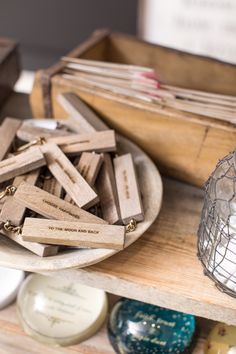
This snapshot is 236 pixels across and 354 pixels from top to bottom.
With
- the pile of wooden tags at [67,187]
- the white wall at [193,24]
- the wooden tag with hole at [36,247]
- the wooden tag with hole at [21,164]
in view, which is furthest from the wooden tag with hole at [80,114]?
the white wall at [193,24]

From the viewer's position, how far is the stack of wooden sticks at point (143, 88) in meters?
0.66

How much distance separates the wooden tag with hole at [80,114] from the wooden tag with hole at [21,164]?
116mm

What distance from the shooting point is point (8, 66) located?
0.85 m

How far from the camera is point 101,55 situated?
0.88 m

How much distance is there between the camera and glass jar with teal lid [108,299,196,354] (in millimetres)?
662

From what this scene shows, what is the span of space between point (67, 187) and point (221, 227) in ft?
0.66

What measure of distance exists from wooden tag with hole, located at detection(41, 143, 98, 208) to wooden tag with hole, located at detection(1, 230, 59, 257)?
0.07 m

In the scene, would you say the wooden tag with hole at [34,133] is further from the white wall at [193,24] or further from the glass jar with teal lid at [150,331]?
the white wall at [193,24]

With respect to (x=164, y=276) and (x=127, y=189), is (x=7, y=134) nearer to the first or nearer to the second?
(x=127, y=189)

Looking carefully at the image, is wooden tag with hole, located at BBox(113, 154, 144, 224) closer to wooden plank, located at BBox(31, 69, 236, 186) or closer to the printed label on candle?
wooden plank, located at BBox(31, 69, 236, 186)

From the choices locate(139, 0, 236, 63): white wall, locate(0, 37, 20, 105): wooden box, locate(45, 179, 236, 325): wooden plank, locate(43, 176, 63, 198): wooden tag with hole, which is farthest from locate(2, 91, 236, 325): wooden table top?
locate(139, 0, 236, 63): white wall

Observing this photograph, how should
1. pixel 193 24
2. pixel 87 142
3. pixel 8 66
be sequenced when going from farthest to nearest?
pixel 193 24, pixel 8 66, pixel 87 142

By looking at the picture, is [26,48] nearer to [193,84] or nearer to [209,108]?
[193,84]

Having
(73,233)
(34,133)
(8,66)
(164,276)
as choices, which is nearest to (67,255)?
(73,233)
